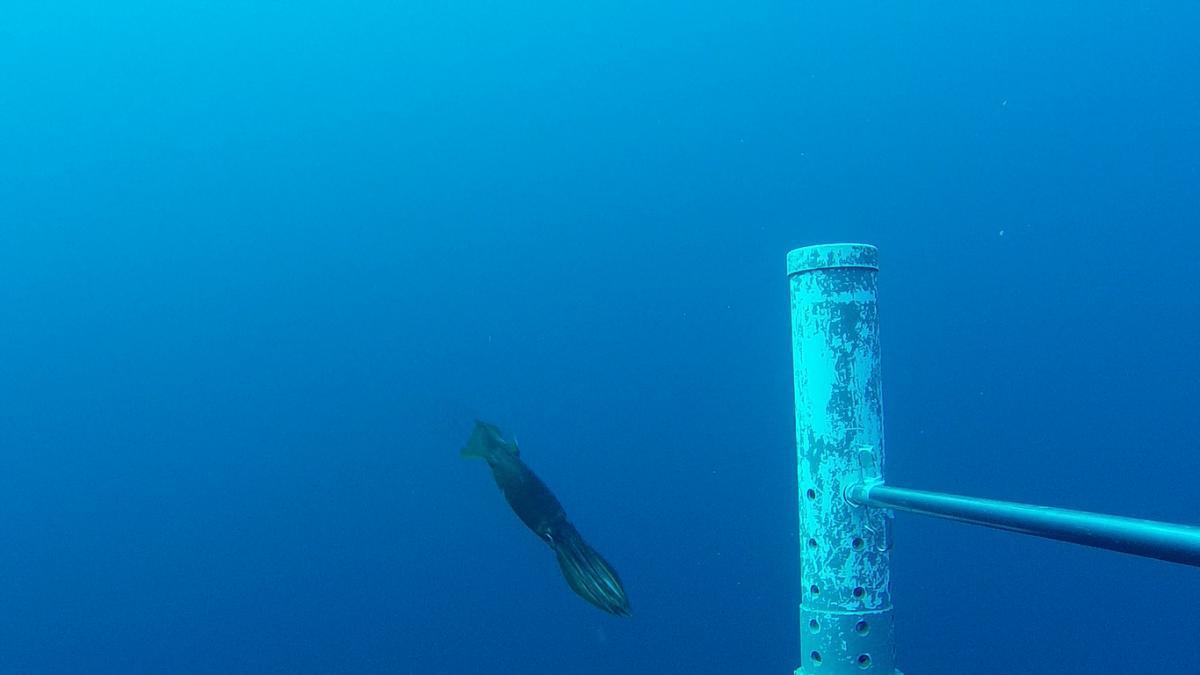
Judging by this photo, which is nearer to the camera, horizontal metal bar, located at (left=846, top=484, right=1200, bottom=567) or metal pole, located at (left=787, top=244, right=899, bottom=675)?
horizontal metal bar, located at (left=846, top=484, right=1200, bottom=567)

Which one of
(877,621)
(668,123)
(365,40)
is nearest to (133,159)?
(365,40)

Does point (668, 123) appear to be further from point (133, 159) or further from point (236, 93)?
point (133, 159)

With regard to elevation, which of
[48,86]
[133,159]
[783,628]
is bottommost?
[783,628]

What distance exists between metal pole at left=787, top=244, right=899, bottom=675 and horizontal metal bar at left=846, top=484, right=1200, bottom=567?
55mm

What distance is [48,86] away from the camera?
23.3ft

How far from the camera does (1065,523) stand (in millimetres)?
482

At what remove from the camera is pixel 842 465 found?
0.72m

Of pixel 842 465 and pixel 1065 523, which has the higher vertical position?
pixel 842 465

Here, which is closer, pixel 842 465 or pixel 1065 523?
pixel 1065 523

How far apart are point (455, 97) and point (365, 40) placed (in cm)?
104

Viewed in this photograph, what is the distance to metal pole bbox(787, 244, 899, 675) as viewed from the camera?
0.71m

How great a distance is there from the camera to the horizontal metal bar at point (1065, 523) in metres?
0.41

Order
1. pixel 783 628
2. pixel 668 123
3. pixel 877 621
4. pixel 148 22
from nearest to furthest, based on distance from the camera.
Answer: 1. pixel 877 621
2. pixel 783 628
3. pixel 668 123
4. pixel 148 22

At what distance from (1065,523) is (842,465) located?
0.80 feet
